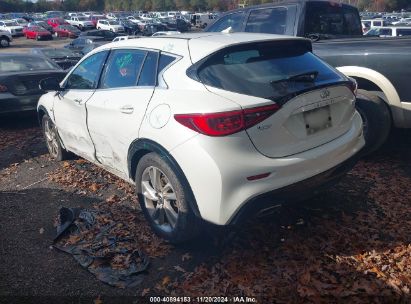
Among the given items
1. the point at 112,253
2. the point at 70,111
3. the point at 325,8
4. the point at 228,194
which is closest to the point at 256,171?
the point at 228,194

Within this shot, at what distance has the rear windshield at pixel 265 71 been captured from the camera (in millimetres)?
3029

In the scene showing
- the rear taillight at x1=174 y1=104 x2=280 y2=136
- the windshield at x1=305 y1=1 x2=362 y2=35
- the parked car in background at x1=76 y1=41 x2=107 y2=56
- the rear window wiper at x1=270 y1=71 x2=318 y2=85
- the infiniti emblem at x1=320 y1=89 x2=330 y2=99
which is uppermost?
the windshield at x1=305 y1=1 x2=362 y2=35

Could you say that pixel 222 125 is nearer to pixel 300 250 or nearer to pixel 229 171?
pixel 229 171

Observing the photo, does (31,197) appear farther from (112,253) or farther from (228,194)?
(228,194)

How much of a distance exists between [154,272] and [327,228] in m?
1.61

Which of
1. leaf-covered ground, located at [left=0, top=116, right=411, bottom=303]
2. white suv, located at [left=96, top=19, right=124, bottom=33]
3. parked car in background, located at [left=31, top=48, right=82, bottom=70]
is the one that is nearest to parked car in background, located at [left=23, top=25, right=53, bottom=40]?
white suv, located at [left=96, top=19, right=124, bottom=33]

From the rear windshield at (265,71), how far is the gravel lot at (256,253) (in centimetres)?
96

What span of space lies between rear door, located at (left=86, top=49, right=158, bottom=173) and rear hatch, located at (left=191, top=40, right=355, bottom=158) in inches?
→ 26.6

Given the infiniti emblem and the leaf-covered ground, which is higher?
the infiniti emblem

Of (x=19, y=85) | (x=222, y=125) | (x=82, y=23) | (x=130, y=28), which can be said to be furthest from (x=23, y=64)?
(x=82, y=23)

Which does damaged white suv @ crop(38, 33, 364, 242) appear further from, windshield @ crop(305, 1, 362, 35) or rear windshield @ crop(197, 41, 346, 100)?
windshield @ crop(305, 1, 362, 35)

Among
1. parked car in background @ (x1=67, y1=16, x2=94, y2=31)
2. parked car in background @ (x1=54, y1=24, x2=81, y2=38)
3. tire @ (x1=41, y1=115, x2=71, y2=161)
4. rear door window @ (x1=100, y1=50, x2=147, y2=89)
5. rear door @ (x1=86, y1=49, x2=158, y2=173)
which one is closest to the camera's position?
rear door @ (x1=86, y1=49, x2=158, y2=173)

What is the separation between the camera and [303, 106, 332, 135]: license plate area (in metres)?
3.18

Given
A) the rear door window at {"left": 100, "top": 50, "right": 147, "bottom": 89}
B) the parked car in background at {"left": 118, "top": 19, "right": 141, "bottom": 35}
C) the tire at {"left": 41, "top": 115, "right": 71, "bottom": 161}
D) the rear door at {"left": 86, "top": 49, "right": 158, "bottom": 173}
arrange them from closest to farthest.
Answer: the rear door at {"left": 86, "top": 49, "right": 158, "bottom": 173} < the rear door window at {"left": 100, "top": 50, "right": 147, "bottom": 89} < the tire at {"left": 41, "top": 115, "right": 71, "bottom": 161} < the parked car in background at {"left": 118, "top": 19, "right": 141, "bottom": 35}
